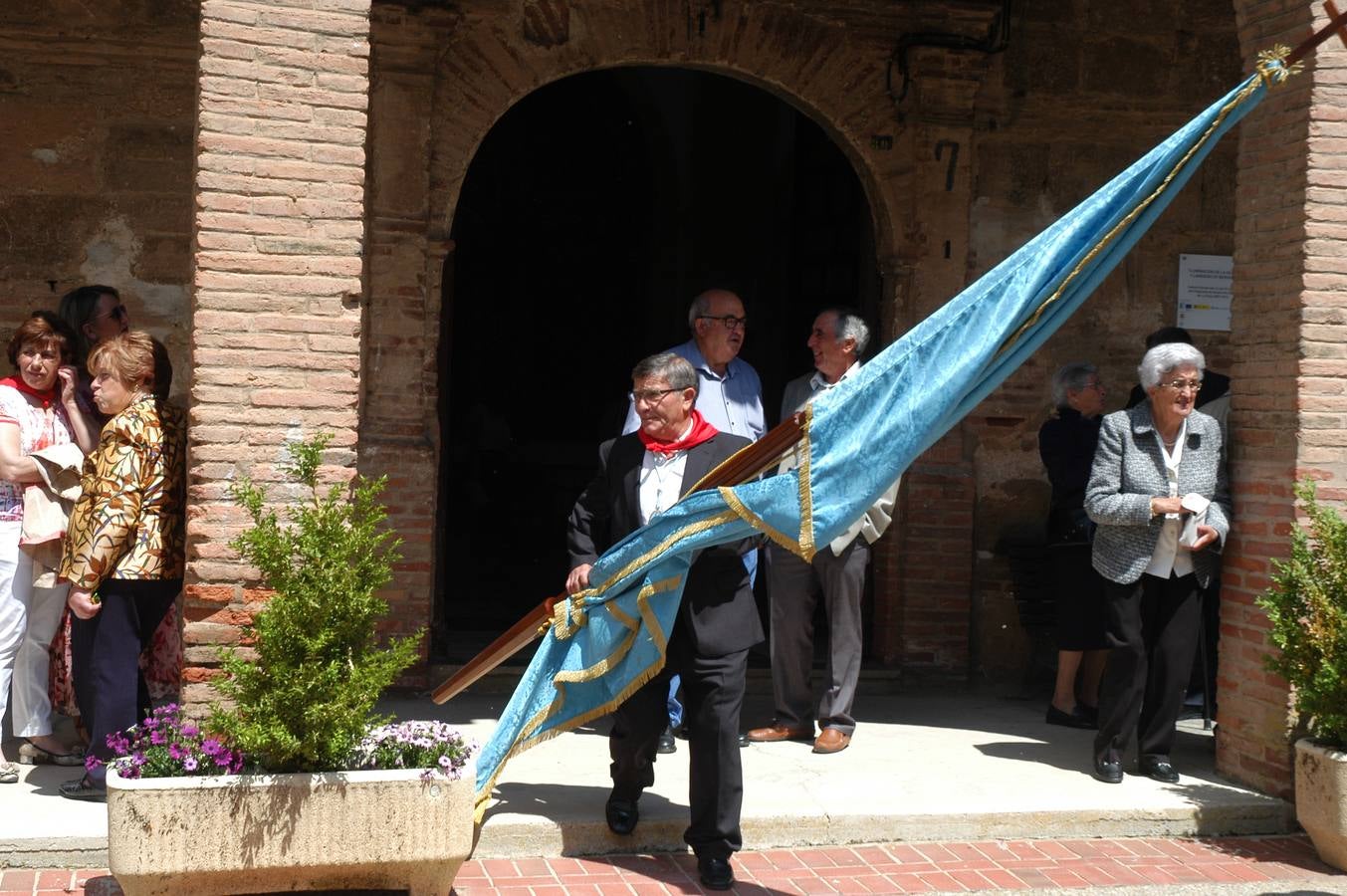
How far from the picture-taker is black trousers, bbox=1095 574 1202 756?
633 cm

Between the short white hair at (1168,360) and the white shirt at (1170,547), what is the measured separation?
0.80 feet

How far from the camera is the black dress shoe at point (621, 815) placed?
549 cm

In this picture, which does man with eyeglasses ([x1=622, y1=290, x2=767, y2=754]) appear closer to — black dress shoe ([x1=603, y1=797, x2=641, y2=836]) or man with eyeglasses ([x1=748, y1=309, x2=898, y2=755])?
man with eyeglasses ([x1=748, y1=309, x2=898, y2=755])

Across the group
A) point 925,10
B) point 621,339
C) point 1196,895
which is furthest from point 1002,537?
point 621,339

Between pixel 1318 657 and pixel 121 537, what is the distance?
14.5ft

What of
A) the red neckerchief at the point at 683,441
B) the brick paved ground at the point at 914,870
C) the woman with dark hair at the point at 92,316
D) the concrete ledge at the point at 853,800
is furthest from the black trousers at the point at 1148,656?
the woman with dark hair at the point at 92,316

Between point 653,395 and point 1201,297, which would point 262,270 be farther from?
point 1201,297

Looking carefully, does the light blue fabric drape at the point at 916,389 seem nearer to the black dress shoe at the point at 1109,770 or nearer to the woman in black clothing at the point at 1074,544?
the black dress shoe at the point at 1109,770

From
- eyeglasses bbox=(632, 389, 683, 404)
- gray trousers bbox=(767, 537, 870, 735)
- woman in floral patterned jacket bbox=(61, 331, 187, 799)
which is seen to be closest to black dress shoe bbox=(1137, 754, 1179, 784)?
gray trousers bbox=(767, 537, 870, 735)

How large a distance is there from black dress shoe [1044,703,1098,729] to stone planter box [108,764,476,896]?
3.63 meters

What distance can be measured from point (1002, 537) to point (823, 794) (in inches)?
121

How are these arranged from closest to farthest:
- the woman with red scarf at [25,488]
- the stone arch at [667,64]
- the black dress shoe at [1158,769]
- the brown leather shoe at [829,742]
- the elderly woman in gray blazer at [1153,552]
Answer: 1. the woman with red scarf at [25,488]
2. the elderly woman in gray blazer at [1153,552]
3. the black dress shoe at [1158,769]
4. the brown leather shoe at [829,742]
5. the stone arch at [667,64]

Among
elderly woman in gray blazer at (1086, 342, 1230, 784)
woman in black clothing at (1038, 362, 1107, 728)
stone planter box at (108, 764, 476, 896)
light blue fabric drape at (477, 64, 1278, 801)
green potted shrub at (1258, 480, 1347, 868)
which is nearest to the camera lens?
stone planter box at (108, 764, 476, 896)

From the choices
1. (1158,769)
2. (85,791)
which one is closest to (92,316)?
(85,791)
